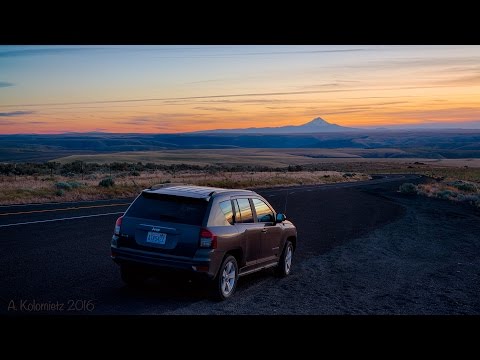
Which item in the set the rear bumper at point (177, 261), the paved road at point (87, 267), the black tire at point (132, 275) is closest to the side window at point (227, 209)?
the rear bumper at point (177, 261)

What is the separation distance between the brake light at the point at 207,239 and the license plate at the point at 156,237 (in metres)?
0.55

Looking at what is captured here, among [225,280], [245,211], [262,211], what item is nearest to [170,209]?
[225,280]

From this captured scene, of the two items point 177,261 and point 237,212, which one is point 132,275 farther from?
point 237,212

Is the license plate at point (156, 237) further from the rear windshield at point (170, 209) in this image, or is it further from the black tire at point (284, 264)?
the black tire at point (284, 264)

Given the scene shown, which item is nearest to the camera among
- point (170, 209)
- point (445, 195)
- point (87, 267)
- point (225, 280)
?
point (170, 209)

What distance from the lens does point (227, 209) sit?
10.2 metres

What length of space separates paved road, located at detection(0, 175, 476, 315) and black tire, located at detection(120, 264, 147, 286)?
0.55ft

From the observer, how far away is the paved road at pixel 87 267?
→ 918 cm

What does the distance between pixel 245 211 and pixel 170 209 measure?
1560mm

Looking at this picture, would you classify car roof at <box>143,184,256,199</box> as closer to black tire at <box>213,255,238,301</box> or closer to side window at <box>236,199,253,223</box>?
side window at <box>236,199,253,223</box>

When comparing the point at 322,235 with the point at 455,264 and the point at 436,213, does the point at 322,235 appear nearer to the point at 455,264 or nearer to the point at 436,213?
the point at 455,264
